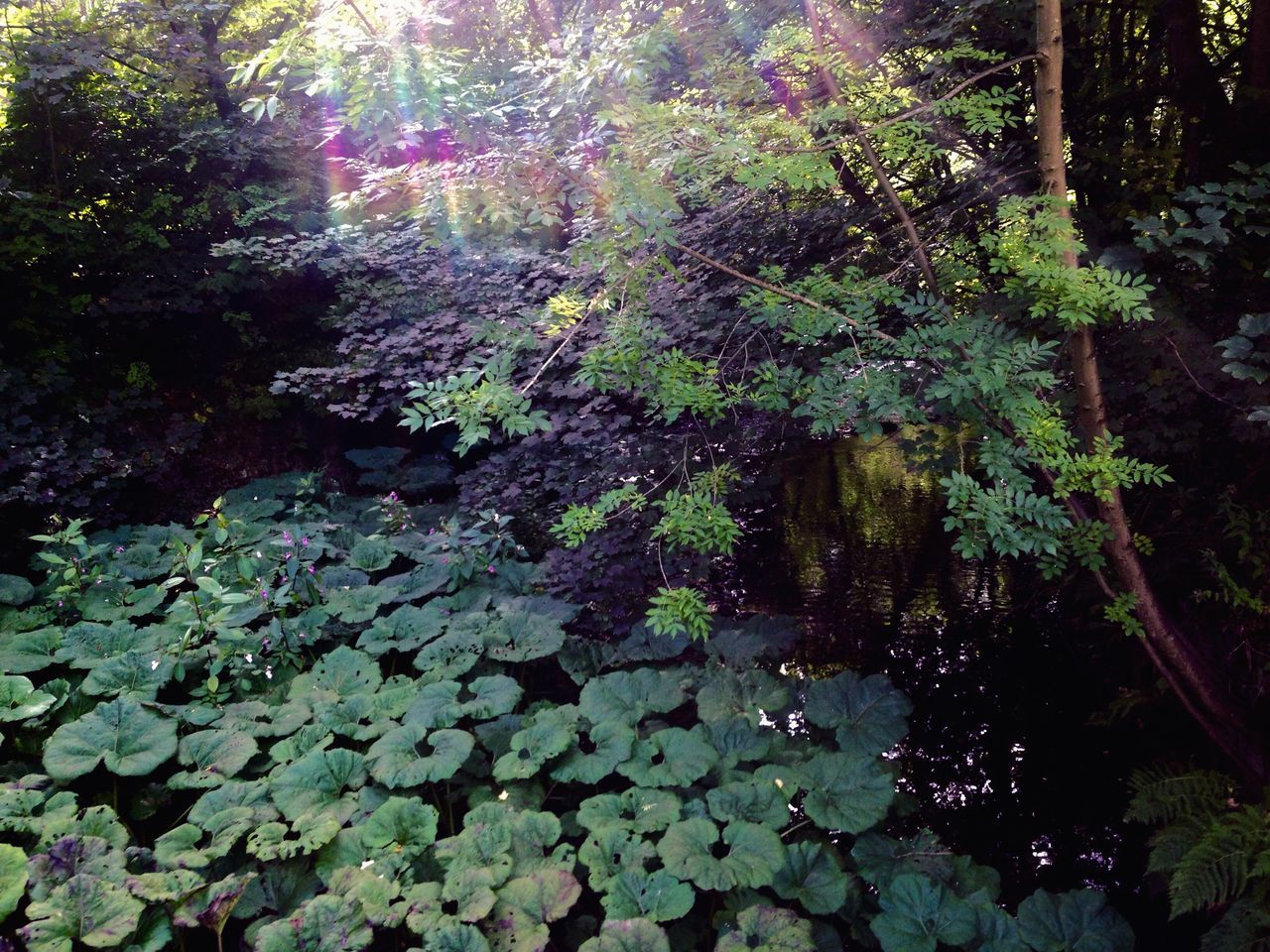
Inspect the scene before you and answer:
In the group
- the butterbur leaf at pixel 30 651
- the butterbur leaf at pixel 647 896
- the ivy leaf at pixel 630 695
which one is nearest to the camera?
the butterbur leaf at pixel 647 896

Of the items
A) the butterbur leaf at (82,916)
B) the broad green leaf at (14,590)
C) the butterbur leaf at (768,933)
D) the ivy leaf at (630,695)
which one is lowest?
the butterbur leaf at (768,933)

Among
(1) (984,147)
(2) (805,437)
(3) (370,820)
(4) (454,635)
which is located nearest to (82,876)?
(3) (370,820)

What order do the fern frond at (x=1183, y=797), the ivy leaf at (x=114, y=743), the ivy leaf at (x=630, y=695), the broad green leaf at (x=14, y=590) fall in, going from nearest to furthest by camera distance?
the ivy leaf at (x=114, y=743) → the fern frond at (x=1183, y=797) → the ivy leaf at (x=630, y=695) → the broad green leaf at (x=14, y=590)


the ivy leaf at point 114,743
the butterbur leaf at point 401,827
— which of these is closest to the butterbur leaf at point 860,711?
the butterbur leaf at point 401,827

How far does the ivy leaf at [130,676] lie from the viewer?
2881mm

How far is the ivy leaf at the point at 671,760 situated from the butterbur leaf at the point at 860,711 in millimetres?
494

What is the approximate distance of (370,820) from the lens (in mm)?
2340

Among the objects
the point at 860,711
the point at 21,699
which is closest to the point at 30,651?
the point at 21,699

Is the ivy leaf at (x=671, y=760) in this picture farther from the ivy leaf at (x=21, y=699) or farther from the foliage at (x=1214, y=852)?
the ivy leaf at (x=21, y=699)

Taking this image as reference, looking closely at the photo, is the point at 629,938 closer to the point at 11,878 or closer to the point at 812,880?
the point at 812,880

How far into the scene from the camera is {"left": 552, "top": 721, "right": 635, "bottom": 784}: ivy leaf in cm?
254

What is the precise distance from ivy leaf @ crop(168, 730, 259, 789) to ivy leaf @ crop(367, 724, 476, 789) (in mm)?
468

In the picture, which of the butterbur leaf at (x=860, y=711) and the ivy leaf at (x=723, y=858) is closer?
the ivy leaf at (x=723, y=858)

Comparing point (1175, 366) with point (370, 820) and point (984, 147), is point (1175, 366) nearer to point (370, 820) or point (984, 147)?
point (984, 147)
